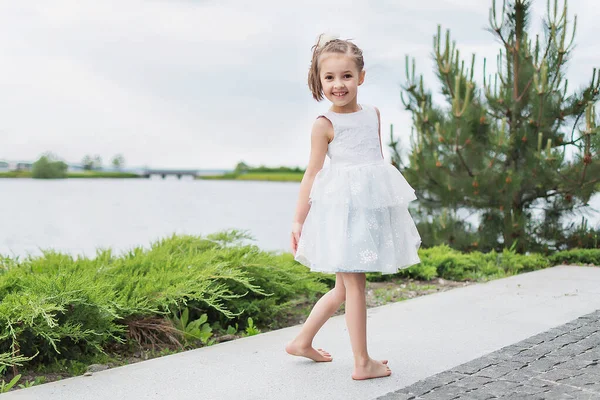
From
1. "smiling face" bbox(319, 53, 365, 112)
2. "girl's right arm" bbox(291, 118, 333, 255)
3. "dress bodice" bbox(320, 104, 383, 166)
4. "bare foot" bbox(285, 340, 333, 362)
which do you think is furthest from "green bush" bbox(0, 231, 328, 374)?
"smiling face" bbox(319, 53, 365, 112)

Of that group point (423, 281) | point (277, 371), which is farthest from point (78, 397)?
point (423, 281)

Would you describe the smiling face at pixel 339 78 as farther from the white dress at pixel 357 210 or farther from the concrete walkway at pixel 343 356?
the concrete walkway at pixel 343 356

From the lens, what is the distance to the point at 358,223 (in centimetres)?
260

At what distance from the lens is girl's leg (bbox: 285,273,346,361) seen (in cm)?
277

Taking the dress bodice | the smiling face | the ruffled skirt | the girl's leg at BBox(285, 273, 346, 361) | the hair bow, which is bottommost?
the girl's leg at BBox(285, 273, 346, 361)

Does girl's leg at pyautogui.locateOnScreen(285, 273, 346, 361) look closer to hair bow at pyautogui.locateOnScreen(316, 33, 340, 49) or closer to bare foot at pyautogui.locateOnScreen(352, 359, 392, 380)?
bare foot at pyautogui.locateOnScreen(352, 359, 392, 380)

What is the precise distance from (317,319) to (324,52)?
1.20 meters

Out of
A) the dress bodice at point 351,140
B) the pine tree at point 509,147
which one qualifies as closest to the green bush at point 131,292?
the dress bodice at point 351,140

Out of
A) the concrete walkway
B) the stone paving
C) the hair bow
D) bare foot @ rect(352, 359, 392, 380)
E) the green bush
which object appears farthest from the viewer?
the green bush

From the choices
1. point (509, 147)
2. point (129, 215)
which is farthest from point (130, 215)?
point (509, 147)

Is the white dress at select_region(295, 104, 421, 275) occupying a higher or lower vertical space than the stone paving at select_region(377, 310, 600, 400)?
higher

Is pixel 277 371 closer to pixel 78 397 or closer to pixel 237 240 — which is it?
pixel 78 397

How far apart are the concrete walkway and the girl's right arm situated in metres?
Answer: 0.64

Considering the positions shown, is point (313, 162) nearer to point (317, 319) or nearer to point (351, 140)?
point (351, 140)
